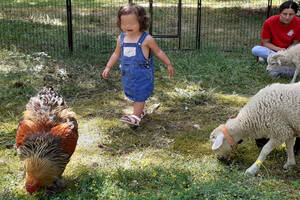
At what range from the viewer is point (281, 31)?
7.18 metres

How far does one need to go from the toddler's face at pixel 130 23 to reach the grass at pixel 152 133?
4.64 feet

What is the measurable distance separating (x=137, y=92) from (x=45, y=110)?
1499 millimetres

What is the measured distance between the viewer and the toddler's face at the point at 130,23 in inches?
173

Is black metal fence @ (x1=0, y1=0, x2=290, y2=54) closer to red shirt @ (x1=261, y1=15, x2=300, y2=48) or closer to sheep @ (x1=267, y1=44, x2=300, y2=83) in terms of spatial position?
red shirt @ (x1=261, y1=15, x2=300, y2=48)

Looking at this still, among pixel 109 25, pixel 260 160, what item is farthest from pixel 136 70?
pixel 109 25

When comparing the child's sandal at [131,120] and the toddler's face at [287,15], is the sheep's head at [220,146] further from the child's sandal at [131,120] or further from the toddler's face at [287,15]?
the toddler's face at [287,15]

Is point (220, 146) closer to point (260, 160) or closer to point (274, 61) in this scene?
point (260, 160)

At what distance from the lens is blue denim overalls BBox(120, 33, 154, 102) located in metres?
4.55

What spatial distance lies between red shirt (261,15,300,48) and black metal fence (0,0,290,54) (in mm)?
1843

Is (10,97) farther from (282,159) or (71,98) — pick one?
(282,159)

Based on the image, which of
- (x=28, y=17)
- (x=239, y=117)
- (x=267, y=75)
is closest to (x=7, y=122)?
(x=239, y=117)

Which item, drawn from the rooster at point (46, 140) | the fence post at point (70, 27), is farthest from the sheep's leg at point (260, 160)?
the fence post at point (70, 27)

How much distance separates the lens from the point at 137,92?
4668 millimetres

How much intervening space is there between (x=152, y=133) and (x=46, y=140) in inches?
75.1
